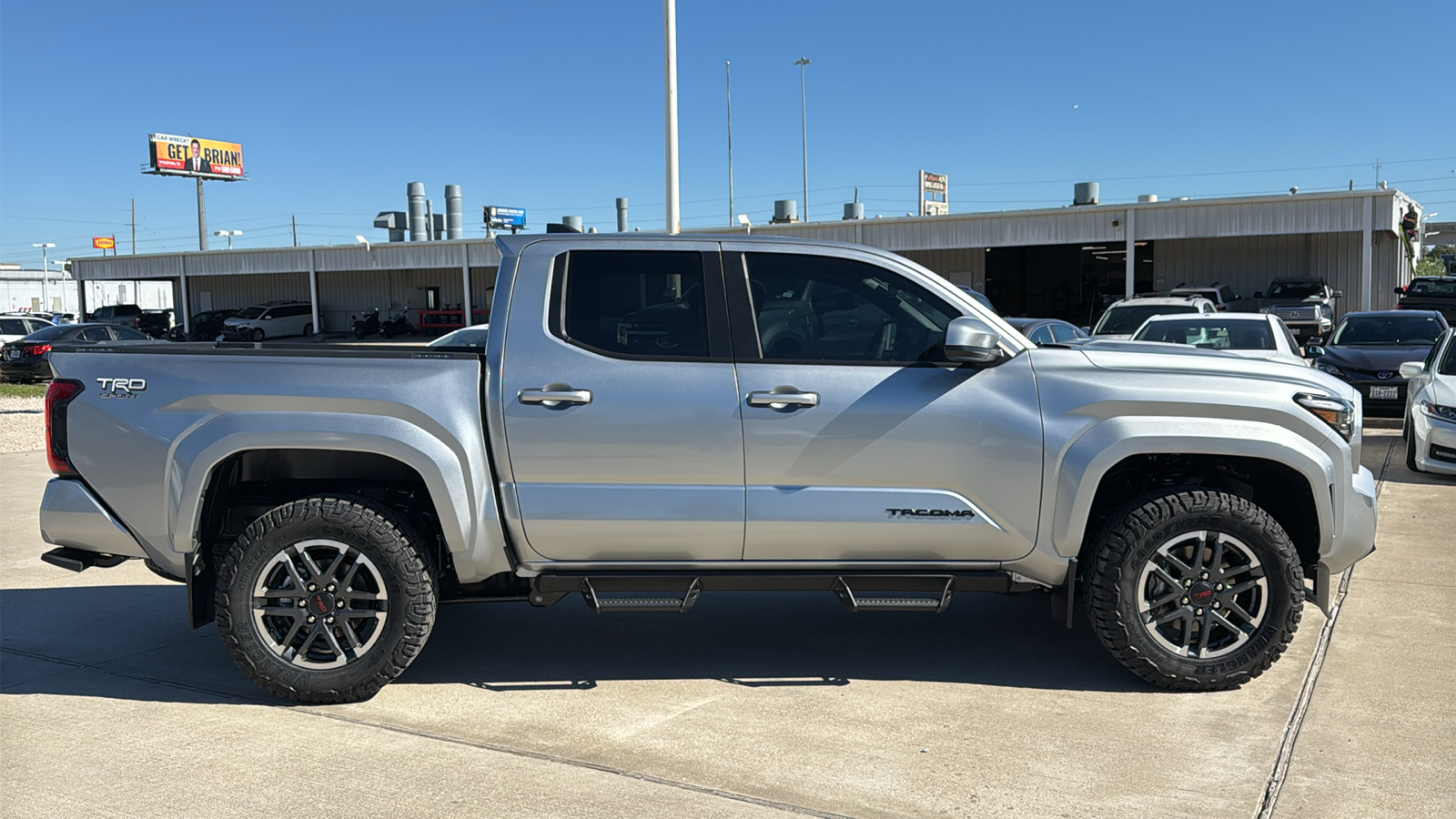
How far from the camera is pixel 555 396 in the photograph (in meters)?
4.72

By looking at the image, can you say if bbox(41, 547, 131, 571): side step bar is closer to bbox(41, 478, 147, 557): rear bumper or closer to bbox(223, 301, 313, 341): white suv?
bbox(41, 478, 147, 557): rear bumper

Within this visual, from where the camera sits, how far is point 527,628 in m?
6.14

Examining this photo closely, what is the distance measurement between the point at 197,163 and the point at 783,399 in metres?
85.2

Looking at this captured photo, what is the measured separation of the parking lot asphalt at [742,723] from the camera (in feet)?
12.8

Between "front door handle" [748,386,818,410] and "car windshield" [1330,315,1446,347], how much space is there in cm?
1356

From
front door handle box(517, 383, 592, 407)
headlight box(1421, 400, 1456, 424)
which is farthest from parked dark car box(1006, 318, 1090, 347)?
front door handle box(517, 383, 592, 407)

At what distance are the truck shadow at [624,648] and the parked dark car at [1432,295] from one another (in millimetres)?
27103

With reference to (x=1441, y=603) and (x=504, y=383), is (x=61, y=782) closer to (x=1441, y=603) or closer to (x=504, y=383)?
(x=504, y=383)

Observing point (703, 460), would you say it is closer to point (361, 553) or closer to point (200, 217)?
point (361, 553)

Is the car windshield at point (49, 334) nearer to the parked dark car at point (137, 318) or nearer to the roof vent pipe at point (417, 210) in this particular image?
the parked dark car at point (137, 318)

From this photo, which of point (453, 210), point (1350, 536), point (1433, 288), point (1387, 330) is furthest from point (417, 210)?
point (1350, 536)

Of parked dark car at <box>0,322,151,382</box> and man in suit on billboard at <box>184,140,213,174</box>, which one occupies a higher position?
man in suit on billboard at <box>184,140,213,174</box>

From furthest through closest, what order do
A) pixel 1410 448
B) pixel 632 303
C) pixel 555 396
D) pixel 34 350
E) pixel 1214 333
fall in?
pixel 34 350
pixel 1214 333
pixel 1410 448
pixel 632 303
pixel 555 396

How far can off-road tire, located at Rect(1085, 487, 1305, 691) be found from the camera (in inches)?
190
